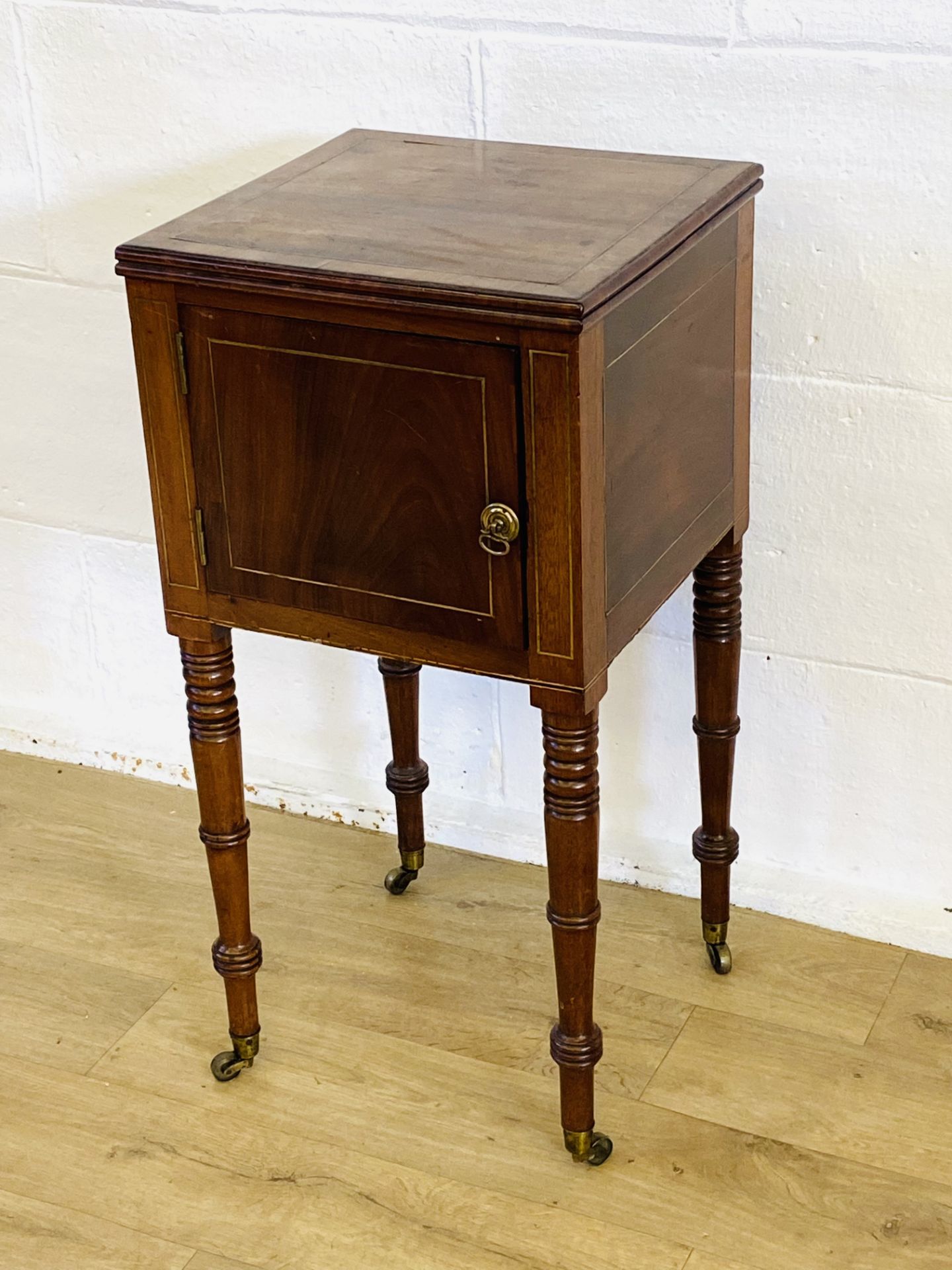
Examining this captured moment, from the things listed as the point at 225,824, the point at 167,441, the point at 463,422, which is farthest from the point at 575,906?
the point at 167,441

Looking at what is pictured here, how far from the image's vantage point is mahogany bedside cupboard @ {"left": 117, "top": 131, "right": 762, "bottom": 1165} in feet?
4.69

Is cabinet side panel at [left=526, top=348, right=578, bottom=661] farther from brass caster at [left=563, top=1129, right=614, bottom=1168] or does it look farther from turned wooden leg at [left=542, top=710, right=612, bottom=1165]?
brass caster at [left=563, top=1129, right=614, bottom=1168]

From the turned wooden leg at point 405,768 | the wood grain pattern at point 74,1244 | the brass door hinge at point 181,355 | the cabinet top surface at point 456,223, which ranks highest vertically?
the cabinet top surface at point 456,223

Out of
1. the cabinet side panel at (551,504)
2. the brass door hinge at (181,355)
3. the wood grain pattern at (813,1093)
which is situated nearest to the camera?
the cabinet side panel at (551,504)

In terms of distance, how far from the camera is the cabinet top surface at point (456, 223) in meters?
1.43

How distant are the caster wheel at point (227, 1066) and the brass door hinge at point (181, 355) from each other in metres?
0.83

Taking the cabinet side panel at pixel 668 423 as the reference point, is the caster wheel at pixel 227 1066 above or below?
below

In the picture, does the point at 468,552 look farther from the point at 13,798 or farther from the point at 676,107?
the point at 13,798

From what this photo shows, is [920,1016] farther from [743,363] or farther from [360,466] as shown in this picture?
[360,466]

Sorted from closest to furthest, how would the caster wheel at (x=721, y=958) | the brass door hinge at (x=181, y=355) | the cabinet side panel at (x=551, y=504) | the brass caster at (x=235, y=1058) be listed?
the cabinet side panel at (x=551, y=504)
the brass door hinge at (x=181, y=355)
the brass caster at (x=235, y=1058)
the caster wheel at (x=721, y=958)

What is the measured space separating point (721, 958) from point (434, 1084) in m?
0.42

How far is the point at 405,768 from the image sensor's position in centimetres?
221

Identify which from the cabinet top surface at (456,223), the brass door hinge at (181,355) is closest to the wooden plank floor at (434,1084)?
the brass door hinge at (181,355)

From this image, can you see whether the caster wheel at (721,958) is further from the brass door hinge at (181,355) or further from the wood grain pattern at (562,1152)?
the brass door hinge at (181,355)
